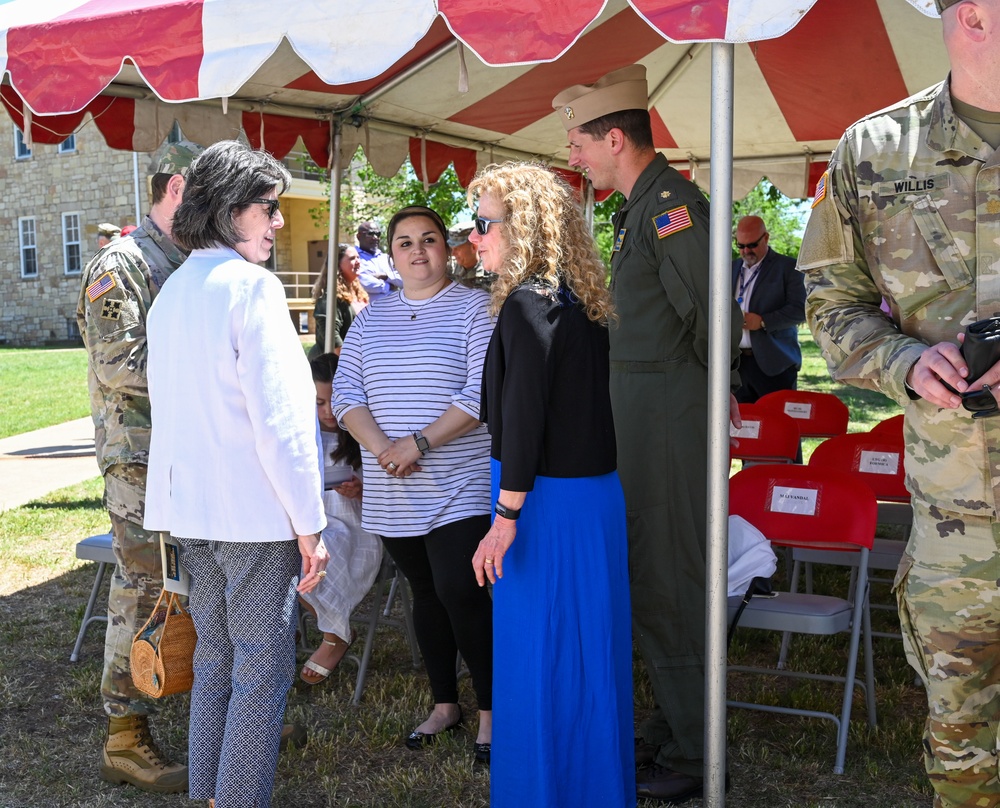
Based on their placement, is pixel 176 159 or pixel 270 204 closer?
pixel 270 204

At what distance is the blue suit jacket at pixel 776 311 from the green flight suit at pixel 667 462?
161 inches

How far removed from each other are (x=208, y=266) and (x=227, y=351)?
237mm

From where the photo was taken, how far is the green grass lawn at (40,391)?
12781mm

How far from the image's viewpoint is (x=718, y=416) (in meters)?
2.77

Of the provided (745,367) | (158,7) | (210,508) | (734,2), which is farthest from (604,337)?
(745,367)

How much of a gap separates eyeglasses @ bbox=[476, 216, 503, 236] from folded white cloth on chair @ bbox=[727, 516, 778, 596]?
4.47 feet

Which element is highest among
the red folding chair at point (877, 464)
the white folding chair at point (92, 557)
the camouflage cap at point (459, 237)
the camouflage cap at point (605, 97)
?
the camouflage cap at point (605, 97)

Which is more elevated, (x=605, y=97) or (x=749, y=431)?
(x=605, y=97)

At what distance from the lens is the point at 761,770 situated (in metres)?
3.39

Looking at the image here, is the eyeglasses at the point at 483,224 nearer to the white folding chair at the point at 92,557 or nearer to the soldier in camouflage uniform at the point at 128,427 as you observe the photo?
the soldier in camouflage uniform at the point at 128,427

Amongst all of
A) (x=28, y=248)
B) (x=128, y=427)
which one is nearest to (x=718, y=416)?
(x=128, y=427)

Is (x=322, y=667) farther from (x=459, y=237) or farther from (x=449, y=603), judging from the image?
(x=459, y=237)

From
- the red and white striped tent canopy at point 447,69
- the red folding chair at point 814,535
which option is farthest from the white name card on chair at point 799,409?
the red folding chair at point 814,535

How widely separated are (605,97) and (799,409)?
3.17 metres
